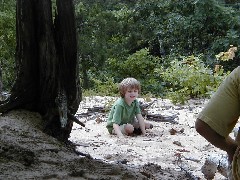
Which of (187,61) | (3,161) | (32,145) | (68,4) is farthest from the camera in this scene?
(187,61)

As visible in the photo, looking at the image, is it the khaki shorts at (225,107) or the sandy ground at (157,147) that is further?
the sandy ground at (157,147)

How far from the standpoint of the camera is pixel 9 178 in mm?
2385

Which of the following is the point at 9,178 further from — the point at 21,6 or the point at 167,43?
the point at 167,43

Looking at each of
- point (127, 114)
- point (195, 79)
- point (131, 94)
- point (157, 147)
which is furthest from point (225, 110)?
point (195, 79)

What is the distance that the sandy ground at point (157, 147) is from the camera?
3.74 meters

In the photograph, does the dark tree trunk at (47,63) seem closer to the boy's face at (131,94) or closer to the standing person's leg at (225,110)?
the boy's face at (131,94)

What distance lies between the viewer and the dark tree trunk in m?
3.66

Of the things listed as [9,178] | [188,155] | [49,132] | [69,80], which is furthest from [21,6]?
[188,155]

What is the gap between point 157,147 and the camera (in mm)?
4695

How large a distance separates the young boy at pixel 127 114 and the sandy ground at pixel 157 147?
123mm

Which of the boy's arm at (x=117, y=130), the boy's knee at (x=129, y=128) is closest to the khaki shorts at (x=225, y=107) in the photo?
the boy's arm at (x=117, y=130)

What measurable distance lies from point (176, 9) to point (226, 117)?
1292 cm

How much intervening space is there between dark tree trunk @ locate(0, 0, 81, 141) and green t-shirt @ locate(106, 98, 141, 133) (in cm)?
185

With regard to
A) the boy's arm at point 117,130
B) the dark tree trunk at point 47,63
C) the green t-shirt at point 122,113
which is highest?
the dark tree trunk at point 47,63
